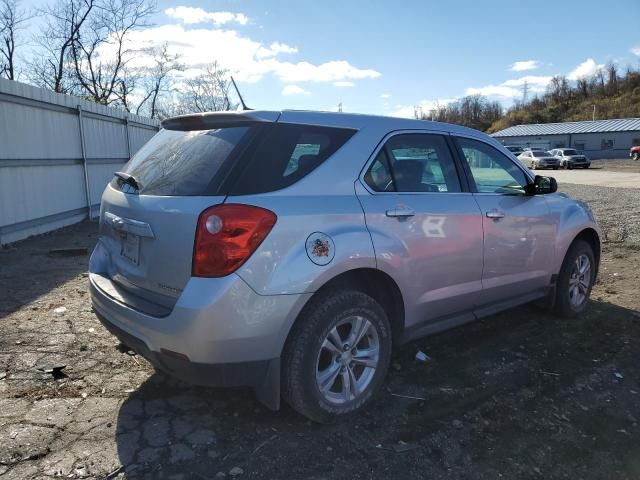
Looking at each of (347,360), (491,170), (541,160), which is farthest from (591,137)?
(347,360)

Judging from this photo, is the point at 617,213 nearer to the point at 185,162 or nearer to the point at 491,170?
the point at 491,170

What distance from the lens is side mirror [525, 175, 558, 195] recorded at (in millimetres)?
4332

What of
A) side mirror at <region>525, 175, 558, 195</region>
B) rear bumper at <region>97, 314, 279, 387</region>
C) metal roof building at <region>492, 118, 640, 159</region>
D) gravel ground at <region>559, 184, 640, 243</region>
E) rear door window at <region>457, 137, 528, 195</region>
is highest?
metal roof building at <region>492, 118, 640, 159</region>

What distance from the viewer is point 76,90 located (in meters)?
36.2

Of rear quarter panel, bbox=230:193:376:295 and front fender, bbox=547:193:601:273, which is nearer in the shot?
rear quarter panel, bbox=230:193:376:295

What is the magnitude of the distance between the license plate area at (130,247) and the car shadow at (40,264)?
256cm

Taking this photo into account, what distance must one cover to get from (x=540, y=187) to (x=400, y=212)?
1.80 m

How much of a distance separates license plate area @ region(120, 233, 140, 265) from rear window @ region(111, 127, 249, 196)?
27 cm

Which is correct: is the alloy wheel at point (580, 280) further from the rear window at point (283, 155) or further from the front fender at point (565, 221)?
the rear window at point (283, 155)

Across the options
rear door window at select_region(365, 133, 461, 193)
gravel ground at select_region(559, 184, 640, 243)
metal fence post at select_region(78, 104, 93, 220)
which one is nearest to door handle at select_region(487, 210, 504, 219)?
rear door window at select_region(365, 133, 461, 193)

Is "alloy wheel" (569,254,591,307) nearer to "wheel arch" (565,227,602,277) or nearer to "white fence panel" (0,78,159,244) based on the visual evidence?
"wheel arch" (565,227,602,277)

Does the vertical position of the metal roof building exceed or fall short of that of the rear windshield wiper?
it exceeds it

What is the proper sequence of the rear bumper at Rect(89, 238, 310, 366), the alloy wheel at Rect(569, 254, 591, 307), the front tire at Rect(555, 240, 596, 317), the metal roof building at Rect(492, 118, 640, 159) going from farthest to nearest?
the metal roof building at Rect(492, 118, 640, 159) → the alloy wheel at Rect(569, 254, 591, 307) → the front tire at Rect(555, 240, 596, 317) → the rear bumper at Rect(89, 238, 310, 366)

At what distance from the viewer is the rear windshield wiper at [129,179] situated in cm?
313
